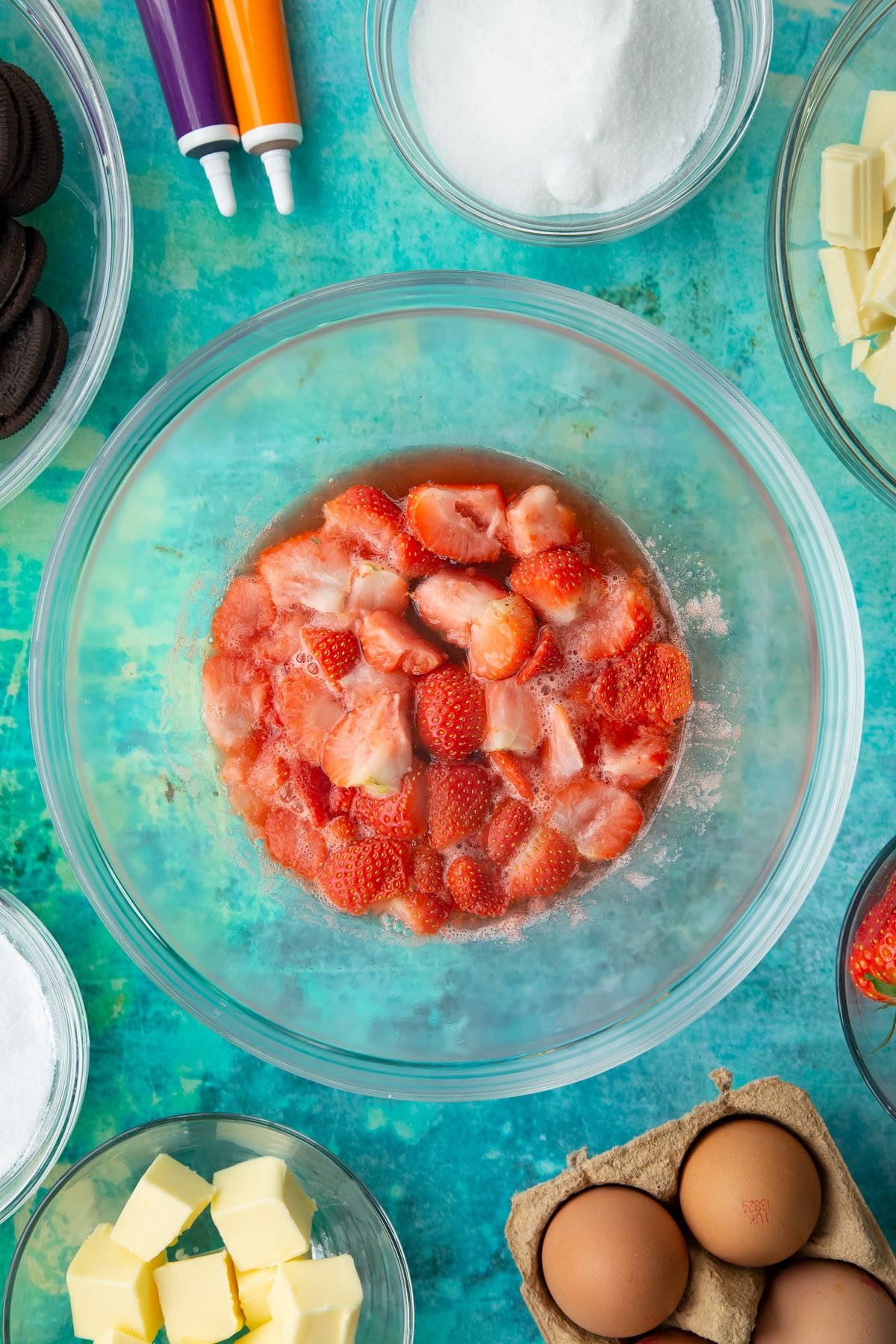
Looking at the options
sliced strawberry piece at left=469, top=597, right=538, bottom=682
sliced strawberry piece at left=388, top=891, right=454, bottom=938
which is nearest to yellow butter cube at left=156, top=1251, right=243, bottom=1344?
sliced strawberry piece at left=388, top=891, right=454, bottom=938

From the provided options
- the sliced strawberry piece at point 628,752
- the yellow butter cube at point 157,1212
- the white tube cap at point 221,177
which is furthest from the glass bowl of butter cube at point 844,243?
the yellow butter cube at point 157,1212

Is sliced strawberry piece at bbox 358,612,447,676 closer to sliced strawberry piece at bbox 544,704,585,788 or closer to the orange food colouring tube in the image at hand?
sliced strawberry piece at bbox 544,704,585,788

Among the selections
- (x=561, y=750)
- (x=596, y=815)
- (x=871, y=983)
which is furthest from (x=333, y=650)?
(x=871, y=983)

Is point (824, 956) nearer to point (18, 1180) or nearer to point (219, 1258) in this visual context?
point (219, 1258)

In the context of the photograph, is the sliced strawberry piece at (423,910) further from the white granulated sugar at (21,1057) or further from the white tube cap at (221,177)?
the white tube cap at (221,177)

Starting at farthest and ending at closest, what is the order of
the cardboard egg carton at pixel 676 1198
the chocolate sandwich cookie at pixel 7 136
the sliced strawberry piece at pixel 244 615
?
the sliced strawberry piece at pixel 244 615, the cardboard egg carton at pixel 676 1198, the chocolate sandwich cookie at pixel 7 136

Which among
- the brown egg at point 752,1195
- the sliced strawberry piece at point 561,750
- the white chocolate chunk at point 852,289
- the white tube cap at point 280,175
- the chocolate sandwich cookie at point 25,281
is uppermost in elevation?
the white tube cap at point 280,175
